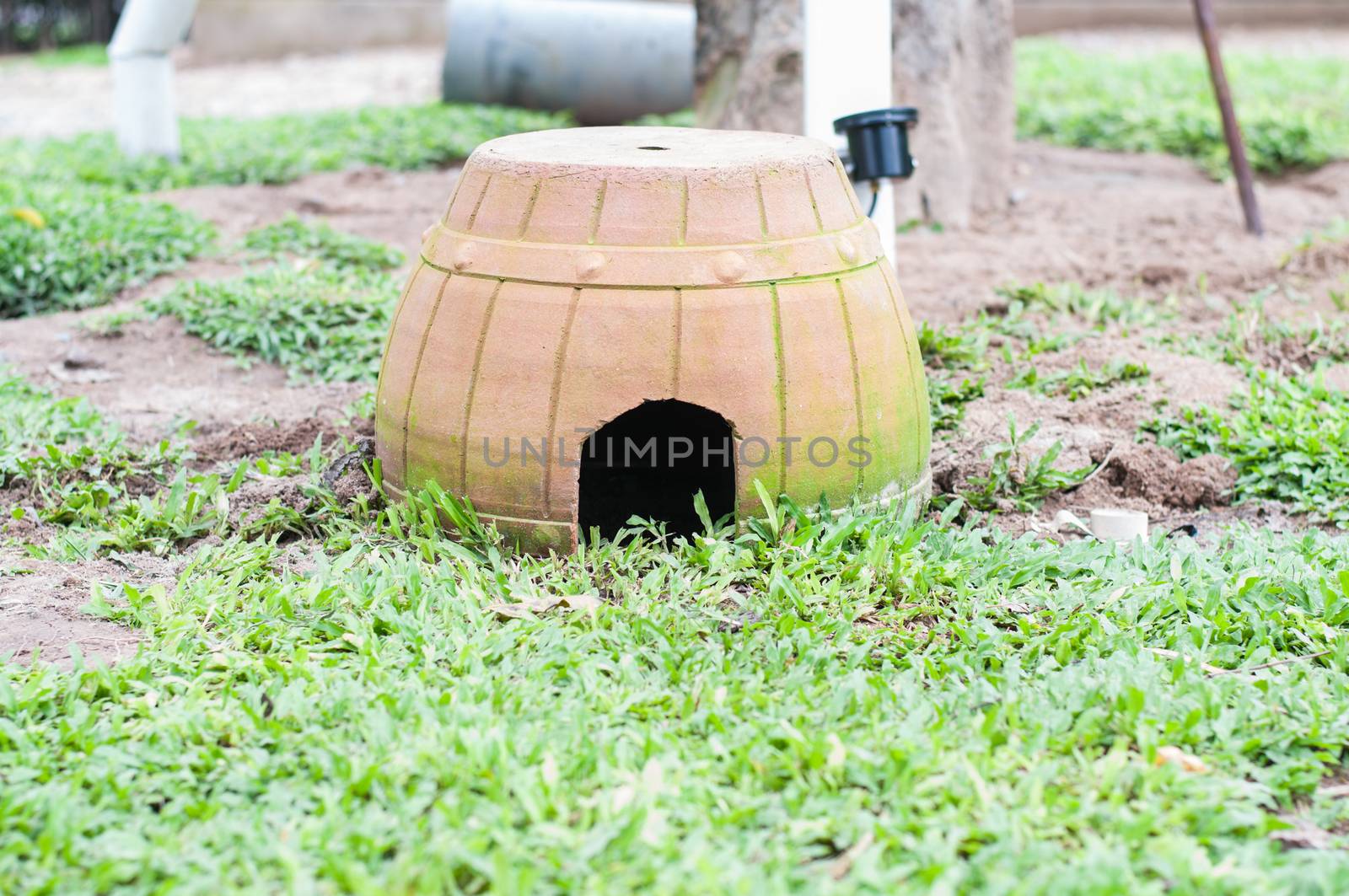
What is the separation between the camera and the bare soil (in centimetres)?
382

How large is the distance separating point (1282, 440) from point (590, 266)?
7.44 feet

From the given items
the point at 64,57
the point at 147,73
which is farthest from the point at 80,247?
the point at 64,57

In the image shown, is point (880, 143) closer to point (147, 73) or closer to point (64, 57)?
point (147, 73)

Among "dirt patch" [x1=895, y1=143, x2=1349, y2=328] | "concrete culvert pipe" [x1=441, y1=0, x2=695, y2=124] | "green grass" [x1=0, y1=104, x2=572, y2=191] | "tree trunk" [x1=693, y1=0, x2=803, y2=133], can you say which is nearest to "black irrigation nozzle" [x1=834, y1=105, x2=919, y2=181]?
"dirt patch" [x1=895, y1=143, x2=1349, y2=328]

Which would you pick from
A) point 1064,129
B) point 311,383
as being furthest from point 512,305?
point 1064,129

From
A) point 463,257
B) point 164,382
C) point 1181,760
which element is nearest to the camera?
point 1181,760

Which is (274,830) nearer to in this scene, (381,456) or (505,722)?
(505,722)

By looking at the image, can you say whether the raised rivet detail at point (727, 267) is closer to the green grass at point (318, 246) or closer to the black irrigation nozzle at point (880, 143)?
the black irrigation nozzle at point (880, 143)

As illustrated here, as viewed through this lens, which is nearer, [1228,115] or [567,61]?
[1228,115]

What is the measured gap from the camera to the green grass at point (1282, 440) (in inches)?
154

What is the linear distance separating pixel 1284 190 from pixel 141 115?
275 inches

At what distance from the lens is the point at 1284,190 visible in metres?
8.10

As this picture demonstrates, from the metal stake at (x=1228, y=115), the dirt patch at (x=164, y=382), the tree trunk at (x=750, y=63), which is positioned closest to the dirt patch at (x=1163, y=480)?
the dirt patch at (x=164, y=382)

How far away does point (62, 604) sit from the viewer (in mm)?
3172
